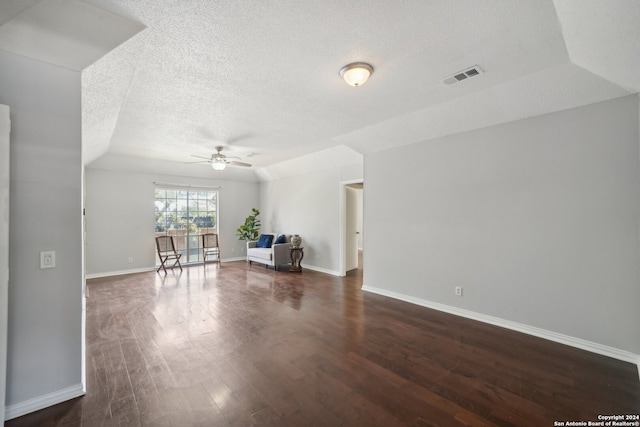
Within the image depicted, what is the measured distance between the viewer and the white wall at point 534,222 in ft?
8.16

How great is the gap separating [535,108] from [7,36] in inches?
173

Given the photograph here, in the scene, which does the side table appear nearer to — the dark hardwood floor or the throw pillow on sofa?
the throw pillow on sofa

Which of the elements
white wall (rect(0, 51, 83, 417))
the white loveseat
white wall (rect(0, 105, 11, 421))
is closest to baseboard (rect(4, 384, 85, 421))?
white wall (rect(0, 51, 83, 417))

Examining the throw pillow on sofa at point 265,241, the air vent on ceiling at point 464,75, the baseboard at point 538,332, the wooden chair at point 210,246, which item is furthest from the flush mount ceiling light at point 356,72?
the wooden chair at point 210,246

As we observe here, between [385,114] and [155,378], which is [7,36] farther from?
[385,114]

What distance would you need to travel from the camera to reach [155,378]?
219 centimetres

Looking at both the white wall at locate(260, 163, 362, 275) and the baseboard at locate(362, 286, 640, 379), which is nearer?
the baseboard at locate(362, 286, 640, 379)

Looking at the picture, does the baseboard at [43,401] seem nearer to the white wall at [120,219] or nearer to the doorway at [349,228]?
the doorway at [349,228]

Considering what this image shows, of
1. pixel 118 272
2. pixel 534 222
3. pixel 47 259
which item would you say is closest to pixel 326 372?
pixel 47 259

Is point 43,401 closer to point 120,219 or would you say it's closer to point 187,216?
point 120,219

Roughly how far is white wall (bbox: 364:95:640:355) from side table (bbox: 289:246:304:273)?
8.85 ft

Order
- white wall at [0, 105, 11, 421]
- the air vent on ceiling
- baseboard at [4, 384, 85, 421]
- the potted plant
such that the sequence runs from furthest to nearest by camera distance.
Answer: the potted plant
the air vent on ceiling
baseboard at [4, 384, 85, 421]
white wall at [0, 105, 11, 421]

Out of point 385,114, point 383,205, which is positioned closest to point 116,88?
point 385,114

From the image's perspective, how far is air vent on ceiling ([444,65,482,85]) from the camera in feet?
7.75
